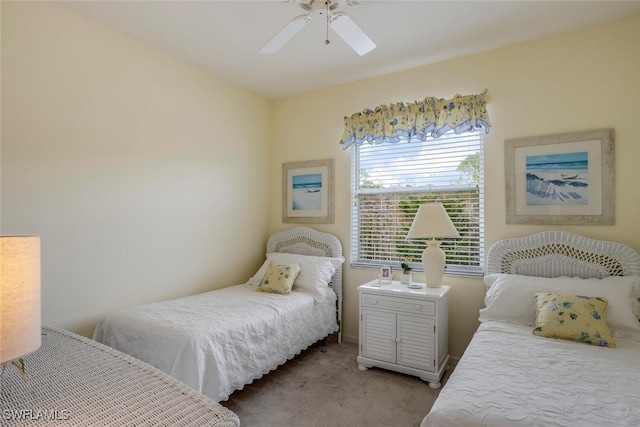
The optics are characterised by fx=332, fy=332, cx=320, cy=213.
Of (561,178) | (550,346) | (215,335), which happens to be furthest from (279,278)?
(561,178)

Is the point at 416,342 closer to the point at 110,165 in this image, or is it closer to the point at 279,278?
the point at 279,278

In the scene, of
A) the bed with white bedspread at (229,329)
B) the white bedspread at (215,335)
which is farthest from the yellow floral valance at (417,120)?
the white bedspread at (215,335)

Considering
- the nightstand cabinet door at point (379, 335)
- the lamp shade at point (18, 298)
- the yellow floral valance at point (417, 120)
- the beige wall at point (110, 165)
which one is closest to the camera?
the lamp shade at point (18, 298)

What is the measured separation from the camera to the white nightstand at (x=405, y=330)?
2.53 metres

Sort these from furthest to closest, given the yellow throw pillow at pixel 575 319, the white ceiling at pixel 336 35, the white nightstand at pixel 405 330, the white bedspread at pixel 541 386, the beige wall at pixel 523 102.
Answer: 1. the white nightstand at pixel 405 330
2. the beige wall at pixel 523 102
3. the white ceiling at pixel 336 35
4. the yellow throw pillow at pixel 575 319
5. the white bedspread at pixel 541 386

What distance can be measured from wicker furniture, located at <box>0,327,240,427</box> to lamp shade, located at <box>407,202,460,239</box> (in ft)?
6.62

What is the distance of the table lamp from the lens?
103 inches

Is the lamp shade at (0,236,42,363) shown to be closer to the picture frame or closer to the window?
the picture frame

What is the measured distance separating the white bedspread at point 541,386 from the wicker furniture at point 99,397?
85 centimetres

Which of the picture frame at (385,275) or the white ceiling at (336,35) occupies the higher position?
the white ceiling at (336,35)

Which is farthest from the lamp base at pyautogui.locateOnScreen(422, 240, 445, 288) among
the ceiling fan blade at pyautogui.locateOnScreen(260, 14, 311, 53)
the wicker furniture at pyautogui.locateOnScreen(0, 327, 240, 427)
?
the wicker furniture at pyautogui.locateOnScreen(0, 327, 240, 427)

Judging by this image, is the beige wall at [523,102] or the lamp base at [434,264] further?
the lamp base at [434,264]

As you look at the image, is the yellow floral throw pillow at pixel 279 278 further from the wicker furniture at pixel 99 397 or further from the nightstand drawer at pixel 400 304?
the wicker furniture at pixel 99 397

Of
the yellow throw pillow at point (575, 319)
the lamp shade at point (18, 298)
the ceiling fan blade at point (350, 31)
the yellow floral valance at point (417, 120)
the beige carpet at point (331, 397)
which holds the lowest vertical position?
the beige carpet at point (331, 397)
